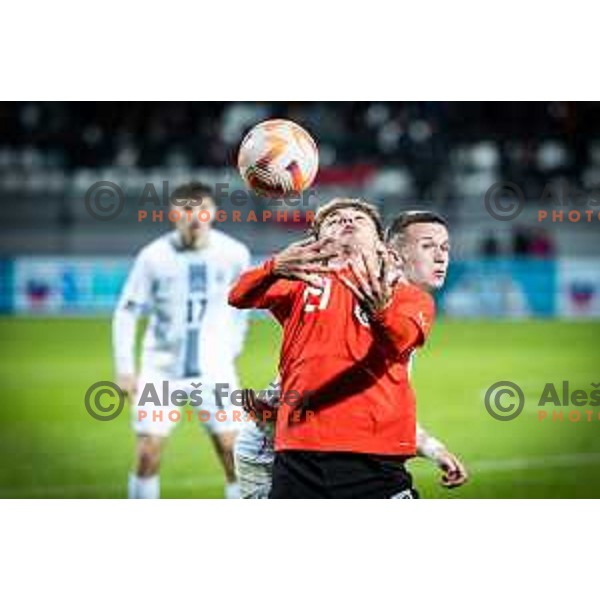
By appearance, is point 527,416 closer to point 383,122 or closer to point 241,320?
point 241,320

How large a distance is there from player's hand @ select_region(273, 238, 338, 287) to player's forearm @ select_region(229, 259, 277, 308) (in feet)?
0.14

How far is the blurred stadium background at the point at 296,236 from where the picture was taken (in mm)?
7340

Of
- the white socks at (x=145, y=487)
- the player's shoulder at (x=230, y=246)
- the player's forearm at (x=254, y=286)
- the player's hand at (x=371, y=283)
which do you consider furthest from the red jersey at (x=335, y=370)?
the white socks at (x=145, y=487)

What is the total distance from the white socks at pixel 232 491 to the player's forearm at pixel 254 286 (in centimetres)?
128

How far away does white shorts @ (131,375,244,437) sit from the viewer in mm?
6914

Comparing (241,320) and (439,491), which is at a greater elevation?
(241,320)

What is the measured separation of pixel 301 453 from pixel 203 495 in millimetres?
1423

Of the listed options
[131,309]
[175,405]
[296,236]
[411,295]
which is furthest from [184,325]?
[411,295]

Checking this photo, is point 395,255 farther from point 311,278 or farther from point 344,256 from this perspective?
point 311,278

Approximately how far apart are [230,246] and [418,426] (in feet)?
4.73

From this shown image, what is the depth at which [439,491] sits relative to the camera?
6.62 metres

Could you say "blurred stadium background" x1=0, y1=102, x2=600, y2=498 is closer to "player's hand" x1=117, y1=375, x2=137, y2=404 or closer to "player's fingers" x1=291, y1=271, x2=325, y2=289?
"player's hand" x1=117, y1=375, x2=137, y2=404

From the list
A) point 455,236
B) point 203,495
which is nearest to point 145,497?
point 203,495

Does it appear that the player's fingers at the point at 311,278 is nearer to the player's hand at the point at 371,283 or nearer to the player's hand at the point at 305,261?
the player's hand at the point at 305,261
